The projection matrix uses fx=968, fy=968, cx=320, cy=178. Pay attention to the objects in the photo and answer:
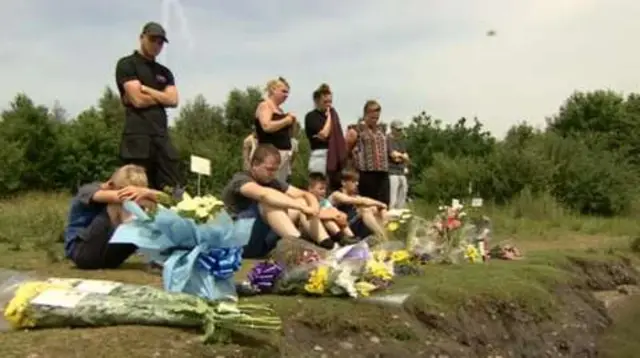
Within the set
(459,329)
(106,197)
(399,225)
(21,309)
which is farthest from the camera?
(399,225)

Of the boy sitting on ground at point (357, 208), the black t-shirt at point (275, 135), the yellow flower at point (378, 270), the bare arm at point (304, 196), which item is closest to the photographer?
the yellow flower at point (378, 270)

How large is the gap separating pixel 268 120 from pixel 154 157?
4.67ft

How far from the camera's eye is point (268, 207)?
787 centimetres

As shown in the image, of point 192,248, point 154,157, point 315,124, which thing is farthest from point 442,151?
point 192,248

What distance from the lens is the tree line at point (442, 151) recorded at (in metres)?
23.6

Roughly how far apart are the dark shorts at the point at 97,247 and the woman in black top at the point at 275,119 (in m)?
2.44

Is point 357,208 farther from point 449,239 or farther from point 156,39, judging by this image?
point 156,39

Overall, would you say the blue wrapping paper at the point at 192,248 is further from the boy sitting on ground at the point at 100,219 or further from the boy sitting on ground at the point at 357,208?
the boy sitting on ground at the point at 357,208

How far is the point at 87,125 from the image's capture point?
37906 mm

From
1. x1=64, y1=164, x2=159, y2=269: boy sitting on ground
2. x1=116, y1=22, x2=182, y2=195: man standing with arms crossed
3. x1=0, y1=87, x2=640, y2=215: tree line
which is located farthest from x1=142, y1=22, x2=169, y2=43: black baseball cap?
x1=0, y1=87, x2=640, y2=215: tree line

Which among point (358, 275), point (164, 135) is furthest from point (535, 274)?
point (164, 135)

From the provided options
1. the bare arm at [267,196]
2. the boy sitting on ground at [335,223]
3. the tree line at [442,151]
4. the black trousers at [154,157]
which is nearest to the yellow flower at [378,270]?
the bare arm at [267,196]

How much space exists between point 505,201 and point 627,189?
156 inches

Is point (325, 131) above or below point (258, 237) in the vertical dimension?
above
